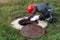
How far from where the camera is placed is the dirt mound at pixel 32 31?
20.8 ft

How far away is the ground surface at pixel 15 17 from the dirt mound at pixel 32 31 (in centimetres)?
13

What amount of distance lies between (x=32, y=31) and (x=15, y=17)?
39.5 inches

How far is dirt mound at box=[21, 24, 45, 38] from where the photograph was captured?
635 cm

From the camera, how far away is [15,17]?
23.9 ft

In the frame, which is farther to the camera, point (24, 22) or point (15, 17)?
point (15, 17)

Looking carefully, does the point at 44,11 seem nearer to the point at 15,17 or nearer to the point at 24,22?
the point at 24,22

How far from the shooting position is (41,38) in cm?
623

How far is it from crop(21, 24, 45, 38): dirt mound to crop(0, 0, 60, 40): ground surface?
135 mm

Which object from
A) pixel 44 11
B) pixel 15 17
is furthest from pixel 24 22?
pixel 44 11

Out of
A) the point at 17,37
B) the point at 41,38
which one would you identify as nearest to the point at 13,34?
the point at 17,37

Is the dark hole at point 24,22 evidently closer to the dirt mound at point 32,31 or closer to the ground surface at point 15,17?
the dirt mound at point 32,31

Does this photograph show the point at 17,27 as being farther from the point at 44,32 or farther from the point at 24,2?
the point at 24,2

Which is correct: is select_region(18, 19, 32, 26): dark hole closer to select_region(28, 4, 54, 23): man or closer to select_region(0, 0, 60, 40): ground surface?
select_region(28, 4, 54, 23): man

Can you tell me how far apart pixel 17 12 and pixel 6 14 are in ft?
1.16
